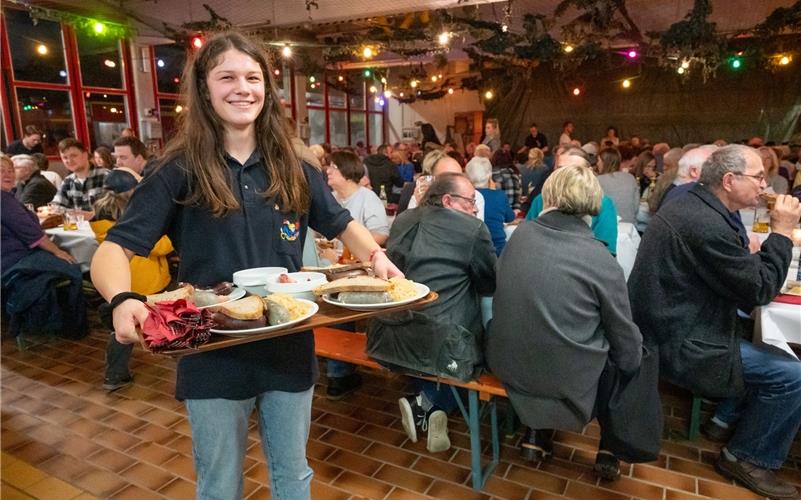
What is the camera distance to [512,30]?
832 cm

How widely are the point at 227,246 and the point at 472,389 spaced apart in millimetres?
1436

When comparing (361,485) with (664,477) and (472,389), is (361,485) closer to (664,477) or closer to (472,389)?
(472,389)

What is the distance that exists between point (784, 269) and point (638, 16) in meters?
7.00

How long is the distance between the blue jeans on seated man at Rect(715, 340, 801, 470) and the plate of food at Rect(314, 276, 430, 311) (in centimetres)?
188

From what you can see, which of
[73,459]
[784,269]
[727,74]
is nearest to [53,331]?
[73,459]

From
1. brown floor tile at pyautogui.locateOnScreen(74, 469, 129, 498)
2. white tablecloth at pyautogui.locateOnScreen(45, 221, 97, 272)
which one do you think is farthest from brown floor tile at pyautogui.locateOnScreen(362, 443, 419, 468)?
white tablecloth at pyautogui.locateOnScreen(45, 221, 97, 272)

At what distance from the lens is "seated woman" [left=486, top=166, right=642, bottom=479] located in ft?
6.77

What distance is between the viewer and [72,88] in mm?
9617

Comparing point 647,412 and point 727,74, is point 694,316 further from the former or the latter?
point 727,74

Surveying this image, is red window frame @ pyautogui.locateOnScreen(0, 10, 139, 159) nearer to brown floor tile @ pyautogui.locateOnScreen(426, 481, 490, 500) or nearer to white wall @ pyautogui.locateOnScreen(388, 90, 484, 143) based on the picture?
brown floor tile @ pyautogui.locateOnScreen(426, 481, 490, 500)

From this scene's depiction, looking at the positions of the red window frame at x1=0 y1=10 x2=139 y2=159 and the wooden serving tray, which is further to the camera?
the red window frame at x1=0 y1=10 x2=139 y2=159

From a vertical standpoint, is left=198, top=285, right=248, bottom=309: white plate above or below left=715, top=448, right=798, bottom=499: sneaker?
above

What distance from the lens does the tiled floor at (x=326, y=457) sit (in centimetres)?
241

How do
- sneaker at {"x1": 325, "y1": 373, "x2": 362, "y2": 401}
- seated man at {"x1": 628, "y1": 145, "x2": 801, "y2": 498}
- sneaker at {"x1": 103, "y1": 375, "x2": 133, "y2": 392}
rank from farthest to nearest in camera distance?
1. sneaker at {"x1": 103, "y1": 375, "x2": 133, "y2": 392}
2. sneaker at {"x1": 325, "y1": 373, "x2": 362, "y2": 401}
3. seated man at {"x1": 628, "y1": 145, "x2": 801, "y2": 498}
